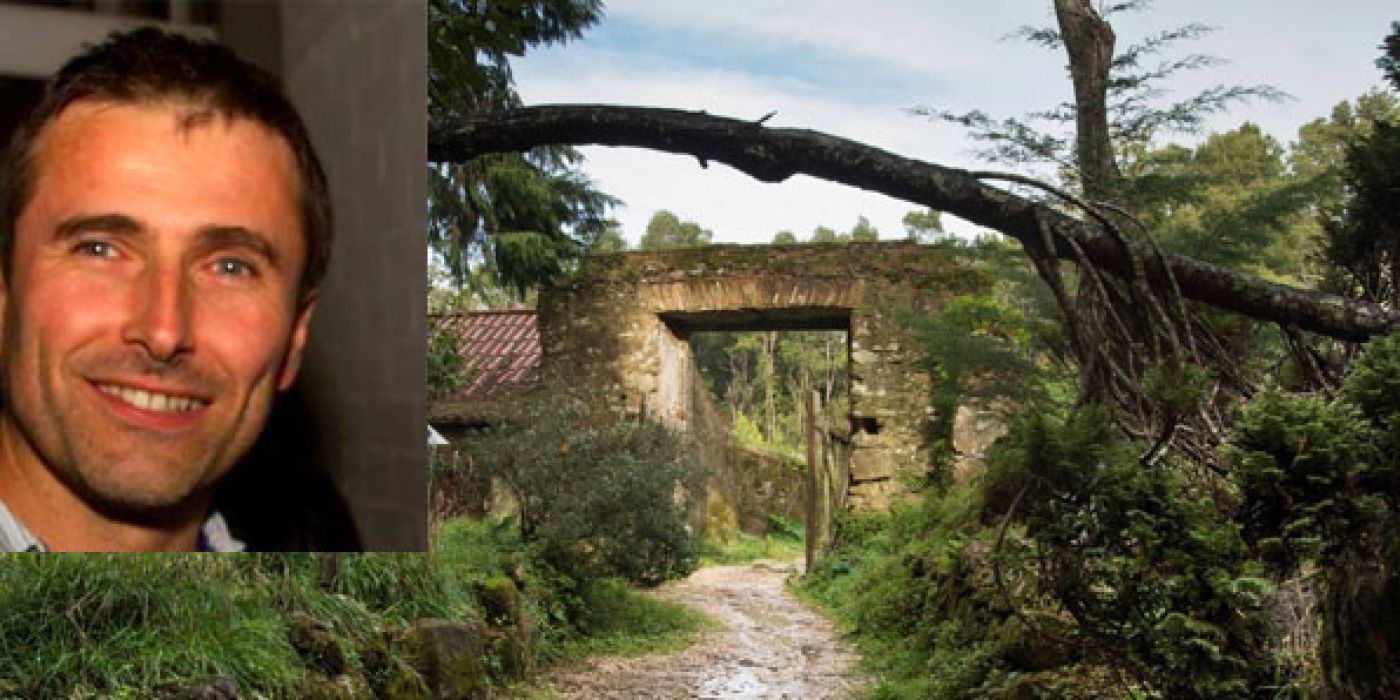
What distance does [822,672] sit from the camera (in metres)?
5.82

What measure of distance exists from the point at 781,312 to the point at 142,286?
20.3 ft

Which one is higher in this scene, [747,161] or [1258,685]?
[747,161]

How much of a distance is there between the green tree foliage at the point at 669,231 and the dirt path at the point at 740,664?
8.78m

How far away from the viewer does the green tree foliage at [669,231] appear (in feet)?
52.8

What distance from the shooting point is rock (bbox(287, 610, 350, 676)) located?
394cm

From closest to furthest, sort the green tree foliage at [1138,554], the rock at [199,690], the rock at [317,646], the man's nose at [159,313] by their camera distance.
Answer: the man's nose at [159,313] < the green tree foliage at [1138,554] < the rock at [199,690] < the rock at [317,646]

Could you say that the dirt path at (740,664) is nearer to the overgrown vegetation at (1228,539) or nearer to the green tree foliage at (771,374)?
the overgrown vegetation at (1228,539)

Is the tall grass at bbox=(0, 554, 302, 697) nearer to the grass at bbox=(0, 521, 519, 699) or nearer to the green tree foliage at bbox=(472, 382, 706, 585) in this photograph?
the grass at bbox=(0, 521, 519, 699)

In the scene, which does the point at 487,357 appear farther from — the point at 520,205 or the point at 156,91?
the point at 156,91

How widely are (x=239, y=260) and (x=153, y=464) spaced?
1.43 feet

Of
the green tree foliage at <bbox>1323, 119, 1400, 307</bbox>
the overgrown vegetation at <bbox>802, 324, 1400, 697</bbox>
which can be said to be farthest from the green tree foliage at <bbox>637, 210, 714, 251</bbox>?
the overgrown vegetation at <bbox>802, 324, 1400, 697</bbox>

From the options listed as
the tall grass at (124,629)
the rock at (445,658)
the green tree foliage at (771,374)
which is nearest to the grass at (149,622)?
the tall grass at (124,629)

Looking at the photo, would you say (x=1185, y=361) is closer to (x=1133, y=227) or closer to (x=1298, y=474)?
(x=1298, y=474)

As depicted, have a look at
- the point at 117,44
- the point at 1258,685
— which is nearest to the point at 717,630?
the point at 1258,685
